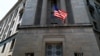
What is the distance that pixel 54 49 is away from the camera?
1602 cm

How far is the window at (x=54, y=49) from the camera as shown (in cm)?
1572

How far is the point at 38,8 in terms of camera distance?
20047mm

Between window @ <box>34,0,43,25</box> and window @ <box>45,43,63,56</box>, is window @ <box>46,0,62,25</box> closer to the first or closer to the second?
window @ <box>34,0,43,25</box>

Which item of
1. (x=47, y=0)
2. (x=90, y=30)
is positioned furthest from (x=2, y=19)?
(x=90, y=30)

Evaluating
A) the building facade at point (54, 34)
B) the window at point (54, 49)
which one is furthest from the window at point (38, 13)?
the window at point (54, 49)

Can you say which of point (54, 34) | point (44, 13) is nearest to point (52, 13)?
point (44, 13)

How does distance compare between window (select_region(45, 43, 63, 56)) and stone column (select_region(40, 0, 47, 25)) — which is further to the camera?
stone column (select_region(40, 0, 47, 25))

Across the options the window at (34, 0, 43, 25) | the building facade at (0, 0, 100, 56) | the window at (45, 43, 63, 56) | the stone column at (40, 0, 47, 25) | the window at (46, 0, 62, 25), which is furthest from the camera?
the window at (46, 0, 62, 25)

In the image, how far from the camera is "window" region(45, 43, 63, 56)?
15.7 m

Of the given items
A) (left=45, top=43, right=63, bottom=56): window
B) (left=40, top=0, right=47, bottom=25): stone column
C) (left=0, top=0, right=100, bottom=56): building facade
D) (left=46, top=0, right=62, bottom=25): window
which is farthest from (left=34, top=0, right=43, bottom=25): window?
(left=45, top=43, right=63, bottom=56): window

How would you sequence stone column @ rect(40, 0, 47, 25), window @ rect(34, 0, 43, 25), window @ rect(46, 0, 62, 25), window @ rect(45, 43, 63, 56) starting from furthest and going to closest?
window @ rect(46, 0, 62, 25)
window @ rect(34, 0, 43, 25)
stone column @ rect(40, 0, 47, 25)
window @ rect(45, 43, 63, 56)

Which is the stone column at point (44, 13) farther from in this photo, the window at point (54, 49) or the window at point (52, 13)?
the window at point (54, 49)

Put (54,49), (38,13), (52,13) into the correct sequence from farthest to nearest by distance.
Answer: (52,13) < (38,13) < (54,49)

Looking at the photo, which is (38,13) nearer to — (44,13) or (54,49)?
(44,13)
